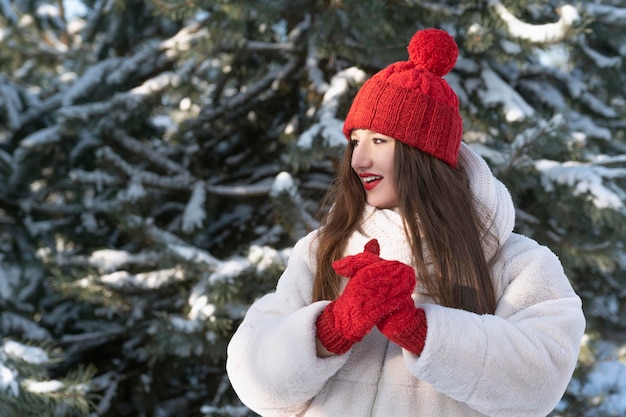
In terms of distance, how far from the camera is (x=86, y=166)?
3812 mm

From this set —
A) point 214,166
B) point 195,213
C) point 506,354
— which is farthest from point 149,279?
point 506,354

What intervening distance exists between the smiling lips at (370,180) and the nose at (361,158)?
2cm

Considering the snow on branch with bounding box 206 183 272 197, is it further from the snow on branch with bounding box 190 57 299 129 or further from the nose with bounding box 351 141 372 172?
the nose with bounding box 351 141 372 172

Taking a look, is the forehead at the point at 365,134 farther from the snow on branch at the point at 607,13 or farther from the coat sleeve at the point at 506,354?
the snow on branch at the point at 607,13

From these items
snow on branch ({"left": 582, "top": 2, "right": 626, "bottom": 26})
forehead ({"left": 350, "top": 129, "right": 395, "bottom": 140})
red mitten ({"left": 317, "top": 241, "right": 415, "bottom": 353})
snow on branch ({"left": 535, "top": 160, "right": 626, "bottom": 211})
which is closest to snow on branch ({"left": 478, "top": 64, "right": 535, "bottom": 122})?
snow on branch ({"left": 535, "top": 160, "right": 626, "bottom": 211})

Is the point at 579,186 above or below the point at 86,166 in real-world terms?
above

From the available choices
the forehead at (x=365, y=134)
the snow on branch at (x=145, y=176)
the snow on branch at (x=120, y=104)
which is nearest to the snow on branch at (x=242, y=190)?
the snow on branch at (x=145, y=176)

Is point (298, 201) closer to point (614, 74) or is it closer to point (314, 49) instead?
point (314, 49)

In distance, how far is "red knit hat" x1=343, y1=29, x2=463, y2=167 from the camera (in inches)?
65.0

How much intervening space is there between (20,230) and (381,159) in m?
3.02

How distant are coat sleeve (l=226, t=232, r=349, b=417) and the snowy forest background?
968 millimetres

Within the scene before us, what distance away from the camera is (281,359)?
146 centimetres

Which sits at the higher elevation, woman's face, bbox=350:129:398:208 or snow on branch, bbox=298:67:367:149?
woman's face, bbox=350:129:398:208

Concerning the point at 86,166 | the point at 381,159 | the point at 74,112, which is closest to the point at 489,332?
the point at 381,159
